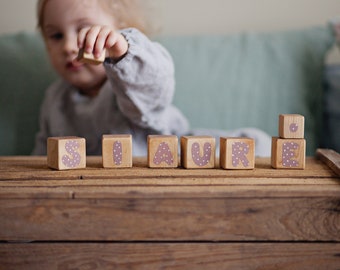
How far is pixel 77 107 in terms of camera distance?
1.29m

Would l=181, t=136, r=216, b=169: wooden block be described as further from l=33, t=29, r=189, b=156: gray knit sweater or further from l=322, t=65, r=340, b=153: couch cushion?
l=322, t=65, r=340, b=153: couch cushion

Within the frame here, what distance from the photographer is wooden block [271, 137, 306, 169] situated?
77 cm

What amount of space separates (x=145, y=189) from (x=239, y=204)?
0.12 meters

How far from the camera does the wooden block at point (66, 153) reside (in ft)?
2.51

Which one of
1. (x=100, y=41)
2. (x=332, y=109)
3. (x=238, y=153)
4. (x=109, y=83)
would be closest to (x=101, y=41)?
(x=100, y=41)

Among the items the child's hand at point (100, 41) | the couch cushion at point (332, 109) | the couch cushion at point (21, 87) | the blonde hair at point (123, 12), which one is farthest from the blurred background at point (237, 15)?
the child's hand at point (100, 41)

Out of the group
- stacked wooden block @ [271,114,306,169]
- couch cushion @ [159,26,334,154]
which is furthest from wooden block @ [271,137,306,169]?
couch cushion @ [159,26,334,154]

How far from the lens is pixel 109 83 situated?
3.95 ft

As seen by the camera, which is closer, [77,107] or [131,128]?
[131,128]

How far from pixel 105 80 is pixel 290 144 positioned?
62 centimetres

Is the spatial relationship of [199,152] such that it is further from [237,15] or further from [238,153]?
[237,15]

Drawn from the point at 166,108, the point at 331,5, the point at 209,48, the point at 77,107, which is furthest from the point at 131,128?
the point at 331,5

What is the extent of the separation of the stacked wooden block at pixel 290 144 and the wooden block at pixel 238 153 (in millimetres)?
42

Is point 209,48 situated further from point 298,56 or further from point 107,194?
point 107,194
